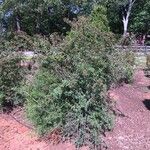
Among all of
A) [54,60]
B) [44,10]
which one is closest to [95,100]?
[54,60]

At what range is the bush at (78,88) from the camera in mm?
10125

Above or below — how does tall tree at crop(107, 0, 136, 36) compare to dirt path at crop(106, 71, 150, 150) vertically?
above

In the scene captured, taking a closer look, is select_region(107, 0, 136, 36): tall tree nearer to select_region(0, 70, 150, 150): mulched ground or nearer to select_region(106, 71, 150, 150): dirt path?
select_region(106, 71, 150, 150): dirt path

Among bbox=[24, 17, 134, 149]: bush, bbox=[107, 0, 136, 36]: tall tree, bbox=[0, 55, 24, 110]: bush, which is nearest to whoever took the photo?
bbox=[24, 17, 134, 149]: bush

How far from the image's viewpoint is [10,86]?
13.7 metres

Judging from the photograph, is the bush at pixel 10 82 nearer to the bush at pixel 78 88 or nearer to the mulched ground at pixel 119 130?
the mulched ground at pixel 119 130

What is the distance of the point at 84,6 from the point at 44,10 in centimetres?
465

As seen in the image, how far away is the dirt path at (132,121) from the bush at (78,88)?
48 cm

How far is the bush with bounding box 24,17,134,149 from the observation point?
1012 centimetres

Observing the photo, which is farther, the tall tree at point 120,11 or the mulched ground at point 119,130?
the tall tree at point 120,11

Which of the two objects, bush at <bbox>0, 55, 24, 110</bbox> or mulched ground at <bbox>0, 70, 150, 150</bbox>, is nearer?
mulched ground at <bbox>0, 70, 150, 150</bbox>

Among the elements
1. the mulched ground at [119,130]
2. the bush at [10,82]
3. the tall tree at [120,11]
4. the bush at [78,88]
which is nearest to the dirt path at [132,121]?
the mulched ground at [119,130]

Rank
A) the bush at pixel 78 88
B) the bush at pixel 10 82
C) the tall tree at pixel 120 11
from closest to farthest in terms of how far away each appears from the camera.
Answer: the bush at pixel 78 88 < the bush at pixel 10 82 < the tall tree at pixel 120 11

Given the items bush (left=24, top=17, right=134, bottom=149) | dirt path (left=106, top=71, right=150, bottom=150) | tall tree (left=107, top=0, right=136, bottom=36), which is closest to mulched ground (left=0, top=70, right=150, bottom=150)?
dirt path (left=106, top=71, right=150, bottom=150)
